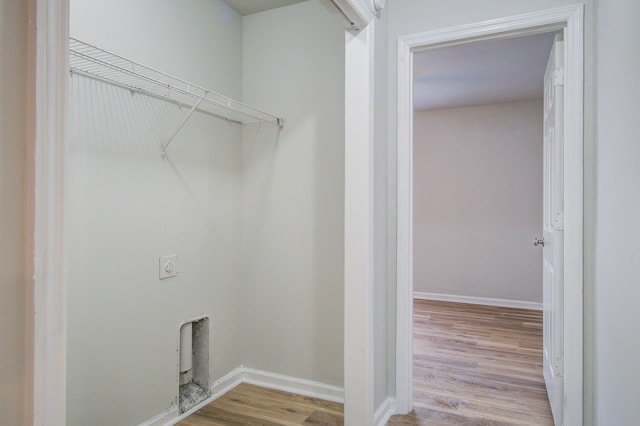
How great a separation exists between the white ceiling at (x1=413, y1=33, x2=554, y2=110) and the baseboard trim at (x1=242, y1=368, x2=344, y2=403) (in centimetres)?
229

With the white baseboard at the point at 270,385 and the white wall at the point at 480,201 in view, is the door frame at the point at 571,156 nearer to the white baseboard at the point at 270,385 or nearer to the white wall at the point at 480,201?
the white baseboard at the point at 270,385

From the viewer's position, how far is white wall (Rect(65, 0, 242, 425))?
5.74ft

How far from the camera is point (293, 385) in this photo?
8.46ft

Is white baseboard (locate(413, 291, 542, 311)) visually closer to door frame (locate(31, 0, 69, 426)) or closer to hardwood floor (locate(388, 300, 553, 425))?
hardwood floor (locate(388, 300, 553, 425))

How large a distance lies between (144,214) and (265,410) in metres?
1.31

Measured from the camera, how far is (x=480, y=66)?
360 cm

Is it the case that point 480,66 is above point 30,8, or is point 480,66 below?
above

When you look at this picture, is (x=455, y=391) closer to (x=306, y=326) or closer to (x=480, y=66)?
(x=306, y=326)

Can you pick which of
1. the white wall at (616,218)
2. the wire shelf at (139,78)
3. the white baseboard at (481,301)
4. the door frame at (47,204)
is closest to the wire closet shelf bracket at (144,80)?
the wire shelf at (139,78)

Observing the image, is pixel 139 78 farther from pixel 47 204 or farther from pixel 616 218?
pixel 616 218

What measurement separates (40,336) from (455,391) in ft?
8.44

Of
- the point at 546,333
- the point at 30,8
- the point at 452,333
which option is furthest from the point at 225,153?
the point at 452,333

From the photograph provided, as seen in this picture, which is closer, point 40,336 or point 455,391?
point 40,336

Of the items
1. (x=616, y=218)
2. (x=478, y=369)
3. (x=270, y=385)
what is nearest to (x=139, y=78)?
(x=270, y=385)
